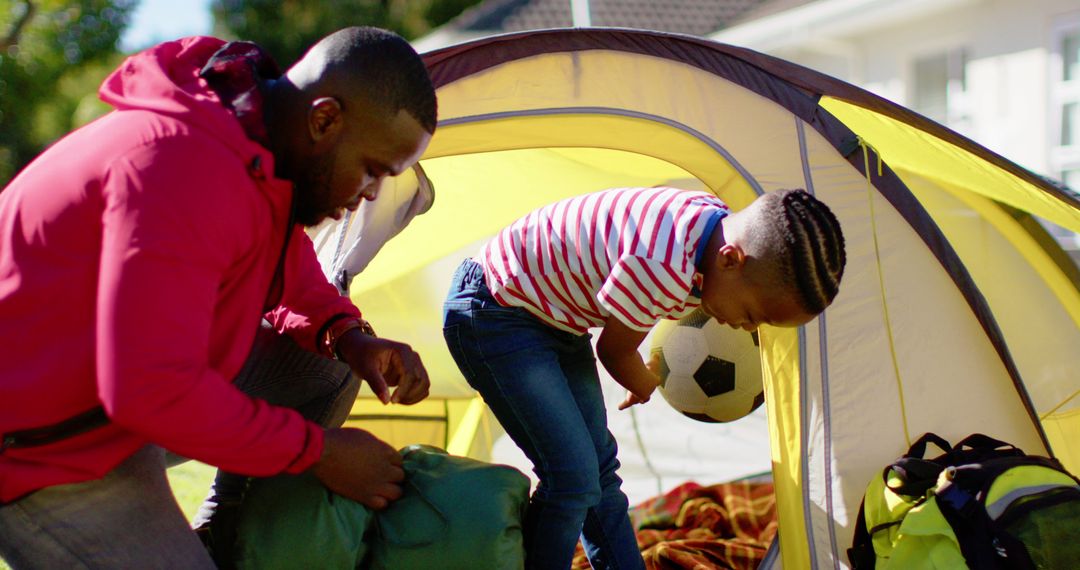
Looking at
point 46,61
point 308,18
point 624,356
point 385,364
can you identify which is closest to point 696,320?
point 624,356

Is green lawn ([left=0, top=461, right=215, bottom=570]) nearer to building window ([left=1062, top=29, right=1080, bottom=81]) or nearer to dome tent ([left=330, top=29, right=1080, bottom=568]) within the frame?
dome tent ([left=330, top=29, right=1080, bottom=568])

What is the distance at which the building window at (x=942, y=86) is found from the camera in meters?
6.69

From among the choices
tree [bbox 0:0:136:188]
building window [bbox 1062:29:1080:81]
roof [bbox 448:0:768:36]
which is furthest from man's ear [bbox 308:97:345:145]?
tree [bbox 0:0:136:188]

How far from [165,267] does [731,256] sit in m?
1.03

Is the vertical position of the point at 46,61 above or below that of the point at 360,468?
below

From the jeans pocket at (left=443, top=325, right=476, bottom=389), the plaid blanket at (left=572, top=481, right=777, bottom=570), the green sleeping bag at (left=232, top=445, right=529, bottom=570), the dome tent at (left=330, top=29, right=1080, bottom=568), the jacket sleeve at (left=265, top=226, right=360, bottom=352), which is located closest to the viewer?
the green sleeping bag at (left=232, top=445, right=529, bottom=570)

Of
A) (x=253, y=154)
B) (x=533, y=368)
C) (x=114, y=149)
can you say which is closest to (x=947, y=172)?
(x=533, y=368)

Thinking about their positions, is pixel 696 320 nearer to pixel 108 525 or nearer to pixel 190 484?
pixel 108 525

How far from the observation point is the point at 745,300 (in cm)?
187

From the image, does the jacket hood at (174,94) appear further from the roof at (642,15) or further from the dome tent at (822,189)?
the roof at (642,15)

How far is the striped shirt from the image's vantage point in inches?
71.9

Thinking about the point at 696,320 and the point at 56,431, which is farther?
the point at 696,320

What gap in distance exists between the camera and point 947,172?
2.51m

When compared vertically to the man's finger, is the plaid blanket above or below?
below
